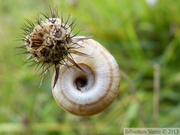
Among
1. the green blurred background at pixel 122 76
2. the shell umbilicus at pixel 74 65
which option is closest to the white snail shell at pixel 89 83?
the shell umbilicus at pixel 74 65

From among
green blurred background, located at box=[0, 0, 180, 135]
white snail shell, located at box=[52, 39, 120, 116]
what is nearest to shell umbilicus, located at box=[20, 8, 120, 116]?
white snail shell, located at box=[52, 39, 120, 116]

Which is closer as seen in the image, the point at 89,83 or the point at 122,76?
the point at 89,83

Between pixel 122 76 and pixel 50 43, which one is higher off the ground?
pixel 122 76

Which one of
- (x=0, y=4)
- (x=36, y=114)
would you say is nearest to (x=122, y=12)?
(x=36, y=114)

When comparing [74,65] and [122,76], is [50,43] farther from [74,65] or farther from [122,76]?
[122,76]

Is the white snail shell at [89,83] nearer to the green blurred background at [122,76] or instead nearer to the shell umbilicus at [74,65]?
the shell umbilicus at [74,65]

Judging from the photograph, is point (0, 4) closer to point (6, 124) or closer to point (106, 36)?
point (106, 36)

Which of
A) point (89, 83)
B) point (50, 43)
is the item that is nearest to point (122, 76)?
point (89, 83)
